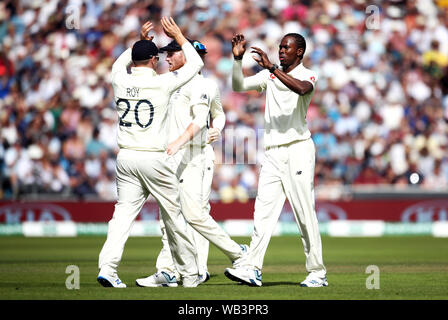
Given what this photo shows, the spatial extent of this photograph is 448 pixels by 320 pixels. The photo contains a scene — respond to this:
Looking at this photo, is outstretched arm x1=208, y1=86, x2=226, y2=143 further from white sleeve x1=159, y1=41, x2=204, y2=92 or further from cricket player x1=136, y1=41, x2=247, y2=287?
white sleeve x1=159, y1=41, x2=204, y2=92

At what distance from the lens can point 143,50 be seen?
27.1 feet

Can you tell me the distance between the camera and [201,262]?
31.9 ft

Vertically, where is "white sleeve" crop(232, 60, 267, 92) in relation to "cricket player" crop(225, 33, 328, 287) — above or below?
above

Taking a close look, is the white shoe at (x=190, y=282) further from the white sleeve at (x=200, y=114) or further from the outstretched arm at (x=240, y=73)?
the outstretched arm at (x=240, y=73)

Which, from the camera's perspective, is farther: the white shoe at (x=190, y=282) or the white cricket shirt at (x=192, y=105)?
the white cricket shirt at (x=192, y=105)

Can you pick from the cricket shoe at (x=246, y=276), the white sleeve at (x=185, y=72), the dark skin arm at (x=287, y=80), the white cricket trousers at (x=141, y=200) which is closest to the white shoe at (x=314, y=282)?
the cricket shoe at (x=246, y=276)

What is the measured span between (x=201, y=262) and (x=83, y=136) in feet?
36.4

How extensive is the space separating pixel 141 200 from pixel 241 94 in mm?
12994

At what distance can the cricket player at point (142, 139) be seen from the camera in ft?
27.0

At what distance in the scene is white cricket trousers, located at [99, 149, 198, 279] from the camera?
8.25 metres

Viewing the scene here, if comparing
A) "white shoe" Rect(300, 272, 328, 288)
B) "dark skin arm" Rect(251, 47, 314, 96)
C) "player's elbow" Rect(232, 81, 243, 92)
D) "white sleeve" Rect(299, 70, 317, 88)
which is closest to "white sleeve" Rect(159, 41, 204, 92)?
"dark skin arm" Rect(251, 47, 314, 96)
